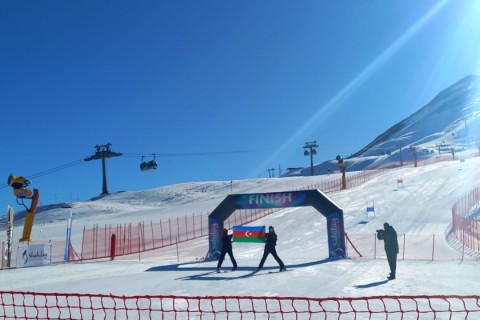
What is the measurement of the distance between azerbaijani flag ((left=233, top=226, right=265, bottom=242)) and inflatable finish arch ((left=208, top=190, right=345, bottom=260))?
2.61 ft

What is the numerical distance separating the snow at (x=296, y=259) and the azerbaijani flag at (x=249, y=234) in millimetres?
921

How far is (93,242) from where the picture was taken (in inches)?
1166

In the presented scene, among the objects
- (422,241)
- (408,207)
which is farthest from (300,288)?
(408,207)

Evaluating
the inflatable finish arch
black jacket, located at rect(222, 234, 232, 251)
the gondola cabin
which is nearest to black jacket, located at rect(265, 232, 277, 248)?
black jacket, located at rect(222, 234, 232, 251)

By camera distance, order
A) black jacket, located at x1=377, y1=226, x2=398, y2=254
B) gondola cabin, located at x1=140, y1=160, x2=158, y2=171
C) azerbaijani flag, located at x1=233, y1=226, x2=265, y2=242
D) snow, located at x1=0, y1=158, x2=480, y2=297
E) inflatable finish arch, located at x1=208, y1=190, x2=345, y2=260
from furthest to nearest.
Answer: gondola cabin, located at x1=140, y1=160, x2=158, y2=171, azerbaijani flag, located at x1=233, y1=226, x2=265, y2=242, inflatable finish arch, located at x1=208, y1=190, x2=345, y2=260, black jacket, located at x1=377, y1=226, x2=398, y2=254, snow, located at x1=0, y1=158, x2=480, y2=297

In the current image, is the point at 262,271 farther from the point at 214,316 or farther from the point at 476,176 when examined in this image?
the point at 476,176

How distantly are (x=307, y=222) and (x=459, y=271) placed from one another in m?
17.1

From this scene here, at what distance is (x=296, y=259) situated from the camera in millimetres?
19297

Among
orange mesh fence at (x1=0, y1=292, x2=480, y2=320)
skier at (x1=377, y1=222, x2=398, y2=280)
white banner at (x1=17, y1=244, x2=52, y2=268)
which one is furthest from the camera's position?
white banner at (x1=17, y1=244, x2=52, y2=268)

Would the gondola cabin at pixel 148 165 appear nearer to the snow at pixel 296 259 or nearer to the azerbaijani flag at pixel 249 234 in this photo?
the snow at pixel 296 259

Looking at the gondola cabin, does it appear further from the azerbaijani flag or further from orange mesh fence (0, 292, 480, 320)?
orange mesh fence (0, 292, 480, 320)

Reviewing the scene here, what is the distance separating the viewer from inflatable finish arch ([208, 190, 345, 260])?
19.2 metres

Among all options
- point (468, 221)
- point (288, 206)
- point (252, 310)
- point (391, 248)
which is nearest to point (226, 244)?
point (391, 248)

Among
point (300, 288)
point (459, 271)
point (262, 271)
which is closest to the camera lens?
point (300, 288)
